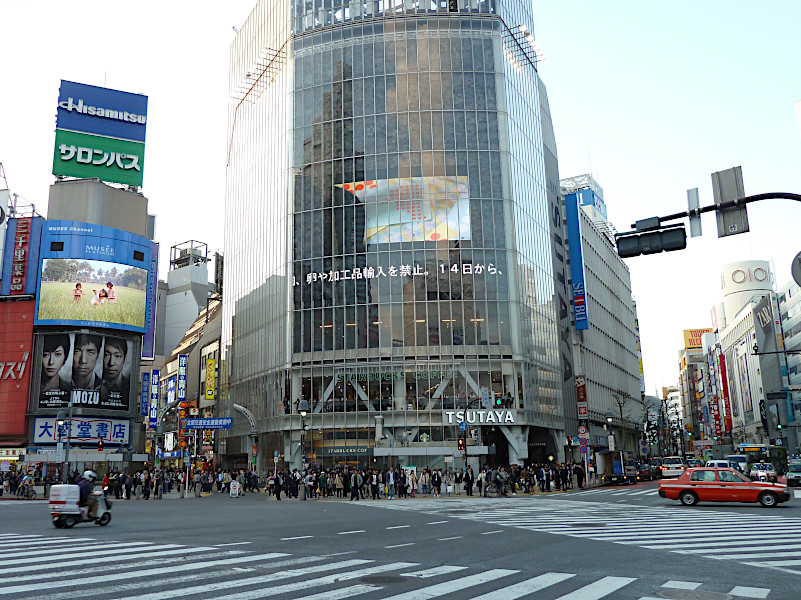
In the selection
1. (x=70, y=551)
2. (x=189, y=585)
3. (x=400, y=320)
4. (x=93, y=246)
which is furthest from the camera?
(x=93, y=246)

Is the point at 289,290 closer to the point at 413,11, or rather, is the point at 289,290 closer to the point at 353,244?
the point at 353,244

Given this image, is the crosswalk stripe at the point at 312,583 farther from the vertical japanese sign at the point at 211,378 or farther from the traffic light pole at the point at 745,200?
the vertical japanese sign at the point at 211,378

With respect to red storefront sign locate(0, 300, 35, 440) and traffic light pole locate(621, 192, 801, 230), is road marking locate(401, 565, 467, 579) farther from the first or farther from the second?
red storefront sign locate(0, 300, 35, 440)

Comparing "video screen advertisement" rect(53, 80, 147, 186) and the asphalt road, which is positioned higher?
"video screen advertisement" rect(53, 80, 147, 186)

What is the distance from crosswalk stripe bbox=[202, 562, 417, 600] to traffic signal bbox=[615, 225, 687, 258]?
7.89 metres

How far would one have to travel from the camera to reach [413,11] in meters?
68.1

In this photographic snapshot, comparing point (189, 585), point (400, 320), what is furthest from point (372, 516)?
point (400, 320)

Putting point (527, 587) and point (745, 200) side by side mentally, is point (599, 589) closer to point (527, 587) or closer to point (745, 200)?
point (527, 587)

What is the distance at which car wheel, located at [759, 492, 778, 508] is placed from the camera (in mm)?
26812

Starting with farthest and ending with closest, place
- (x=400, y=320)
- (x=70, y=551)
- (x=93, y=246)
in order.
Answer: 1. (x=93, y=246)
2. (x=400, y=320)
3. (x=70, y=551)

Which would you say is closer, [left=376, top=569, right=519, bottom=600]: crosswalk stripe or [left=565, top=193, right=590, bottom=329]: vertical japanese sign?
[left=376, top=569, right=519, bottom=600]: crosswalk stripe

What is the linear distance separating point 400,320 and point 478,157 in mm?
16935

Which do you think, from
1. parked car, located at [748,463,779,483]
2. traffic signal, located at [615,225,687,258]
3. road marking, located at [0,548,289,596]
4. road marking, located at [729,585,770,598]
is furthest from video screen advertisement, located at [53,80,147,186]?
road marking, located at [729,585,770,598]

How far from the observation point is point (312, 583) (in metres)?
10.7
